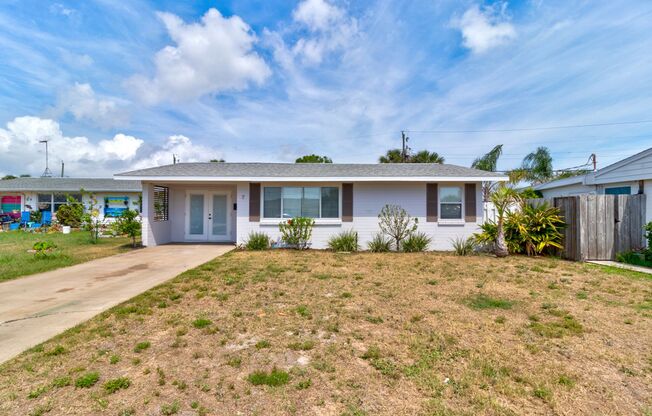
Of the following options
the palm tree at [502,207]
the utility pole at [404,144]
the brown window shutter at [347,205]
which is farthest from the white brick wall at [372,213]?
the utility pole at [404,144]

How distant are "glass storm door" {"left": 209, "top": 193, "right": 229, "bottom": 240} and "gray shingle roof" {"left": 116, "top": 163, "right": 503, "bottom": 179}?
4.91ft

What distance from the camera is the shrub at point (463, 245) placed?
10.9 m

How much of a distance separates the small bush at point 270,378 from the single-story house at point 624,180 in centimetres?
1154

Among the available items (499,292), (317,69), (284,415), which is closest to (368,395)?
(284,415)

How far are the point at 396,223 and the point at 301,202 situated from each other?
12.0 feet

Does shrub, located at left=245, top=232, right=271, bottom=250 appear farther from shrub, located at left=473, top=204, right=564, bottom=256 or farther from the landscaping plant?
shrub, located at left=473, top=204, right=564, bottom=256

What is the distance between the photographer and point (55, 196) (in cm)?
2316

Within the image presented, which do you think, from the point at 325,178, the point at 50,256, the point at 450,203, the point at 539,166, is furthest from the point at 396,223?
the point at 539,166

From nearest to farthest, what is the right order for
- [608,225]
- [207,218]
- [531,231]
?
[608,225]
[531,231]
[207,218]

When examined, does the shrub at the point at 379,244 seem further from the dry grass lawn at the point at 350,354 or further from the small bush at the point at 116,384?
the small bush at the point at 116,384

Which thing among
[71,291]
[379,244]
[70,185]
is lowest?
[71,291]

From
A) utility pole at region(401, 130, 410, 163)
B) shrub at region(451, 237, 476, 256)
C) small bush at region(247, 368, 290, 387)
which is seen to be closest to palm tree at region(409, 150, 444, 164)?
utility pole at region(401, 130, 410, 163)

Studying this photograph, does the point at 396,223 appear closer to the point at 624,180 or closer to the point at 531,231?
the point at 531,231

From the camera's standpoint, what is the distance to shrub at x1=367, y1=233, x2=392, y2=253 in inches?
451
